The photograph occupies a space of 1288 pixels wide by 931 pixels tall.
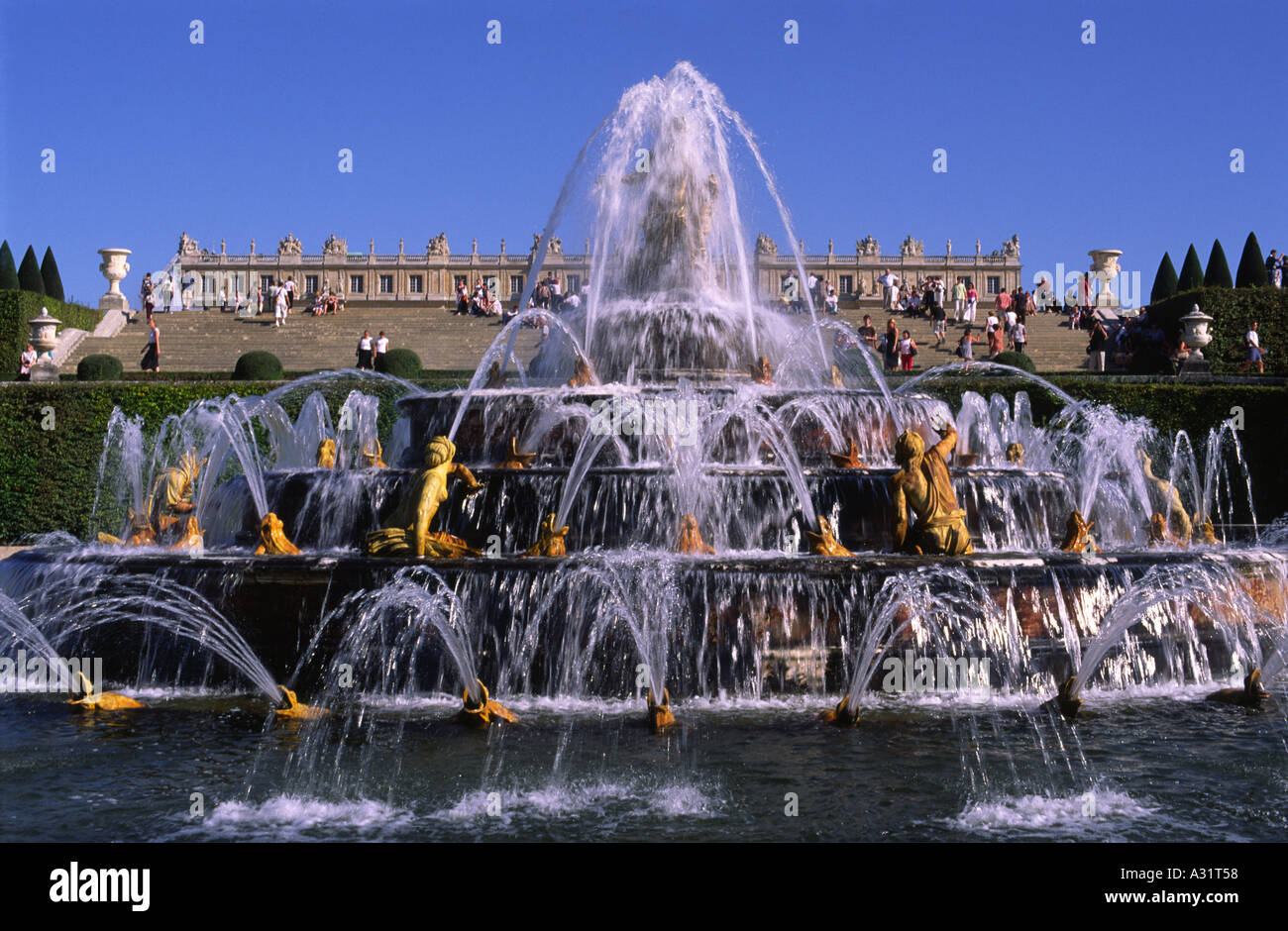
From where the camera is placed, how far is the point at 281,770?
18.0ft

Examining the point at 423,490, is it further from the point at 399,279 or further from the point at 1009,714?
the point at 399,279

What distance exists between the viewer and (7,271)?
39781 millimetres

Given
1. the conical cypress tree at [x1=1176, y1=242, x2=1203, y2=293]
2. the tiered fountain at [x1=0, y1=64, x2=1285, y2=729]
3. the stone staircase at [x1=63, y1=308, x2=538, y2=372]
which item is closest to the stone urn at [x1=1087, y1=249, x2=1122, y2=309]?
the conical cypress tree at [x1=1176, y1=242, x2=1203, y2=293]

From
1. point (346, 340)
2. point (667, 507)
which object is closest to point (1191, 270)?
point (346, 340)

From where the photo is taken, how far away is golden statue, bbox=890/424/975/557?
8.09m

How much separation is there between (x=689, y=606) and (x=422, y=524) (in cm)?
202

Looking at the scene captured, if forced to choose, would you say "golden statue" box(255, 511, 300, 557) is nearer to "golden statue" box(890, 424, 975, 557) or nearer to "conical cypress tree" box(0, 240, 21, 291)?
"golden statue" box(890, 424, 975, 557)

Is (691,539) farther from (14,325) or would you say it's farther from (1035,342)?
(14,325)

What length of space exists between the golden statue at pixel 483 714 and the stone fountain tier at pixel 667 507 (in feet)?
9.76

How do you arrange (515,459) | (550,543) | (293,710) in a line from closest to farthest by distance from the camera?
1. (293,710)
2. (550,543)
3. (515,459)

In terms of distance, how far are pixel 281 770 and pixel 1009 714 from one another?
3849 mm

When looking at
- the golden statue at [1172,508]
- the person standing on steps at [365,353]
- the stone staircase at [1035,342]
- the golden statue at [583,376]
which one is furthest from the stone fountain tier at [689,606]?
the person standing on steps at [365,353]
